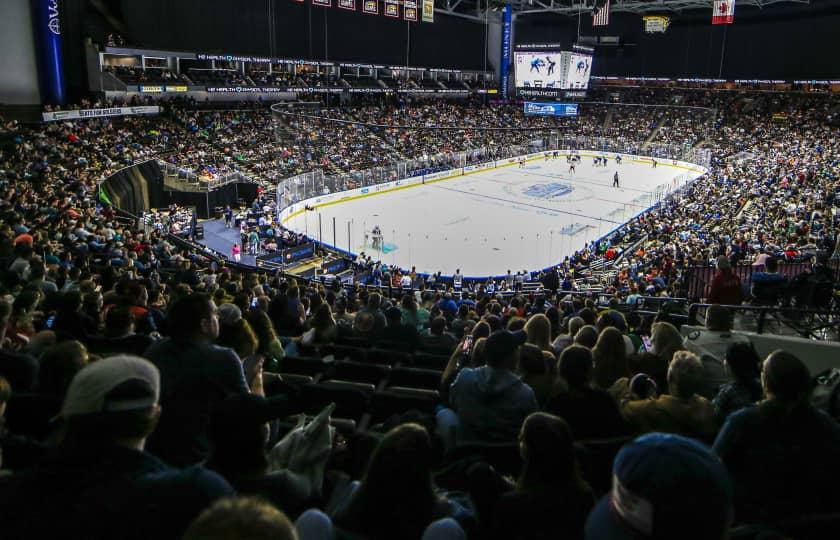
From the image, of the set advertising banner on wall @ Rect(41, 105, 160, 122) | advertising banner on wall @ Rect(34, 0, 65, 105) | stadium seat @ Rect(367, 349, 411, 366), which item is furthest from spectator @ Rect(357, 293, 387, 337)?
advertising banner on wall @ Rect(34, 0, 65, 105)

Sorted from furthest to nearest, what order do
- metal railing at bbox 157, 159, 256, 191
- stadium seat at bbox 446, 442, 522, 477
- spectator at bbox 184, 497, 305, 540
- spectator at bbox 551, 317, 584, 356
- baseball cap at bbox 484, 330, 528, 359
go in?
metal railing at bbox 157, 159, 256, 191 → spectator at bbox 551, 317, 584, 356 → baseball cap at bbox 484, 330, 528, 359 → stadium seat at bbox 446, 442, 522, 477 → spectator at bbox 184, 497, 305, 540

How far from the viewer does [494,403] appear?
3.72m

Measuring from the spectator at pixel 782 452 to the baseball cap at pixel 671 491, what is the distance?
4.43ft

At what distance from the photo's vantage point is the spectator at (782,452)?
9.14ft

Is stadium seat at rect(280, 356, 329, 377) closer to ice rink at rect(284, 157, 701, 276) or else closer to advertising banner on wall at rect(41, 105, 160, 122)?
ice rink at rect(284, 157, 701, 276)

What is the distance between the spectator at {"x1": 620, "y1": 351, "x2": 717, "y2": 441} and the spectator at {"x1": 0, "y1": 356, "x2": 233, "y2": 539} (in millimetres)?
2443

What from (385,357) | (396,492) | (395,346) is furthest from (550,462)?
(395,346)

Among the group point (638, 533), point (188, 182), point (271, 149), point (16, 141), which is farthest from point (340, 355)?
point (271, 149)

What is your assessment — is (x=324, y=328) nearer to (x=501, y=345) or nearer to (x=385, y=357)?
(x=385, y=357)

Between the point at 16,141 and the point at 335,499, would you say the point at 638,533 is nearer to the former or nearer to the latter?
the point at 335,499

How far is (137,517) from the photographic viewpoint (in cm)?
185

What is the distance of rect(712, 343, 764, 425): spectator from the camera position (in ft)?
12.9

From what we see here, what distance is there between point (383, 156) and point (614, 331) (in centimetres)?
4218

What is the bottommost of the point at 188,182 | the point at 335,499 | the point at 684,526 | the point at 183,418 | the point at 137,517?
the point at 188,182
